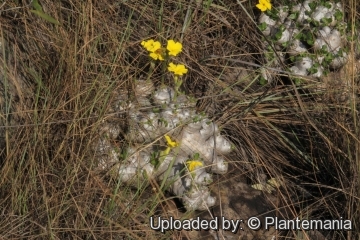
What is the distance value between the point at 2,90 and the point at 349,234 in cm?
138

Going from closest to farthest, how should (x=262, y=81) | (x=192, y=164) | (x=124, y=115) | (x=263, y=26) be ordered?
(x=192, y=164), (x=124, y=115), (x=262, y=81), (x=263, y=26)

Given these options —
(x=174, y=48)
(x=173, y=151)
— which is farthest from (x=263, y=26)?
Result: (x=173, y=151)

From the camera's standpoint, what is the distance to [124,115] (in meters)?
2.62

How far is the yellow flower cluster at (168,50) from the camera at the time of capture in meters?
2.68

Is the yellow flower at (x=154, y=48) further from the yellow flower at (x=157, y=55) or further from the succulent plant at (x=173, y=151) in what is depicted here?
the succulent plant at (x=173, y=151)

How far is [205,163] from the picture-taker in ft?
8.65

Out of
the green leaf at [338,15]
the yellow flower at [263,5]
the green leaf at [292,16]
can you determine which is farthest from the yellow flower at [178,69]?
the green leaf at [338,15]

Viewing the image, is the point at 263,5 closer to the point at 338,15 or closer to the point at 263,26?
the point at 263,26

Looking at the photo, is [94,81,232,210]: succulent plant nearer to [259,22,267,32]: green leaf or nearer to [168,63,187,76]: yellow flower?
[168,63,187,76]: yellow flower

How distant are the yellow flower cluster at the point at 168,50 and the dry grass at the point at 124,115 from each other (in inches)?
3.4

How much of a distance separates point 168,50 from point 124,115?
32 cm

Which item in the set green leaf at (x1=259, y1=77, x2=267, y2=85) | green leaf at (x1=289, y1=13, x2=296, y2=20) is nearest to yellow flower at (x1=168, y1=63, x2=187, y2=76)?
green leaf at (x1=259, y1=77, x2=267, y2=85)

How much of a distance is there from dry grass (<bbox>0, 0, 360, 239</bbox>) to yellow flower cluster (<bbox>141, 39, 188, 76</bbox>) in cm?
9

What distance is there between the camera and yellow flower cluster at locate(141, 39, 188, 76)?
268cm
